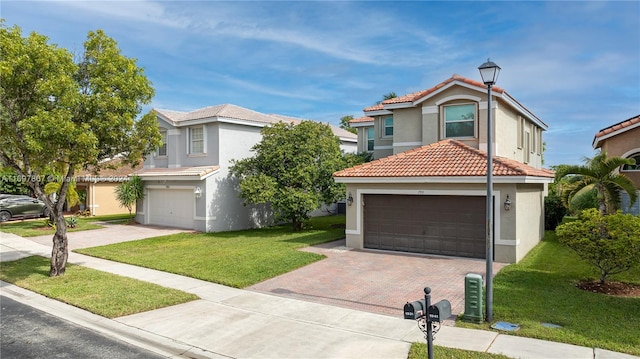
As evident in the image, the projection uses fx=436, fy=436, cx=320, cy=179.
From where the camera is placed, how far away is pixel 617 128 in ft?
69.2

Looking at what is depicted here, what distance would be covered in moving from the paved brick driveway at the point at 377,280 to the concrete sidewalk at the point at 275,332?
68cm

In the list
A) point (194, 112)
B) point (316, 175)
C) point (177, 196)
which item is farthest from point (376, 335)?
point (194, 112)

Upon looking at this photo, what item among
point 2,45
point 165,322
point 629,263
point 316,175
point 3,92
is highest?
point 2,45

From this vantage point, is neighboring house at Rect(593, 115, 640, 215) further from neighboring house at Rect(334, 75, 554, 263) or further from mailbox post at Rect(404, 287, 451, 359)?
mailbox post at Rect(404, 287, 451, 359)

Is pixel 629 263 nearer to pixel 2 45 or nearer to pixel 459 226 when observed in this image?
pixel 459 226

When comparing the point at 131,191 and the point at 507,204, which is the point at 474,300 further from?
the point at 131,191

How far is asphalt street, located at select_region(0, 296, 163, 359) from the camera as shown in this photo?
7.21 metres

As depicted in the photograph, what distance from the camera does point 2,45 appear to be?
Result: 11242 mm

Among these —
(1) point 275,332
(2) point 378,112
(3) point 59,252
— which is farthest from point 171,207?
(1) point 275,332

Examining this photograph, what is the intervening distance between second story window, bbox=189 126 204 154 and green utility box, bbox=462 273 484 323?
18.4 m

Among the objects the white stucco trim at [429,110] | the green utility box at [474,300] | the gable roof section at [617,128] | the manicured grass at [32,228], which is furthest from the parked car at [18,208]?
the gable roof section at [617,128]

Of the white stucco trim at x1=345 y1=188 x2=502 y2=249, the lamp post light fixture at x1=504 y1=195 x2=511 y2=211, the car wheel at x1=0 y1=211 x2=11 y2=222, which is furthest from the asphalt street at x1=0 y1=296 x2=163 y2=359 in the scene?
the car wheel at x1=0 y1=211 x2=11 y2=222

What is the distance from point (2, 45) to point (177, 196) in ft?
45.7

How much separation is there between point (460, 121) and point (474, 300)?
1142 cm
